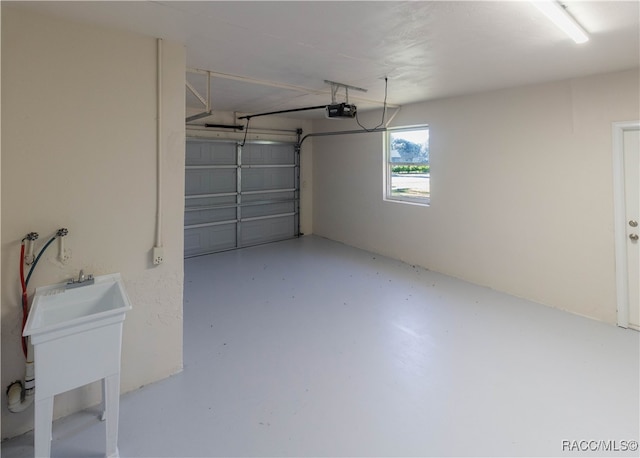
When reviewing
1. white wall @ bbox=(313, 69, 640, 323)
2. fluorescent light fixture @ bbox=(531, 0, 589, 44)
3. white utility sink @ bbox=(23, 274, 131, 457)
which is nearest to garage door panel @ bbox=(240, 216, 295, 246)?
white wall @ bbox=(313, 69, 640, 323)

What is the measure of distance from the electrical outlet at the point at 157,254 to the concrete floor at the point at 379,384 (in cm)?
82

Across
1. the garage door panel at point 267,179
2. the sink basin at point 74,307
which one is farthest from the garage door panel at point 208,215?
the sink basin at point 74,307

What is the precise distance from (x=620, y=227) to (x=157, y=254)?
3.93m

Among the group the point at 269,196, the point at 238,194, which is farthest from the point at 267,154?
the point at 238,194

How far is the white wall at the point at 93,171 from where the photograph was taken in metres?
1.78

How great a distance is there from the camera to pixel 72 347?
5.12 feet

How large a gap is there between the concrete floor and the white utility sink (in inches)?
11.9

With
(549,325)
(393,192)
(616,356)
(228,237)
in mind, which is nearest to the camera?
(616,356)

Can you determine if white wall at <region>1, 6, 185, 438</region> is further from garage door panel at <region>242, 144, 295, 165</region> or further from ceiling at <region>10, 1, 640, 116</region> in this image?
garage door panel at <region>242, 144, 295, 165</region>

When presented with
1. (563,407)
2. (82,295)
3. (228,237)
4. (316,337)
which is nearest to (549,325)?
(563,407)

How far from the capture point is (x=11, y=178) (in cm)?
176

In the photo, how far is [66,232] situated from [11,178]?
1.20 feet

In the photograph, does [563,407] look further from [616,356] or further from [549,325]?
[549,325]

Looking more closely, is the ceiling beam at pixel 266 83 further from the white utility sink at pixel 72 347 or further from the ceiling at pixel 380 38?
the white utility sink at pixel 72 347
